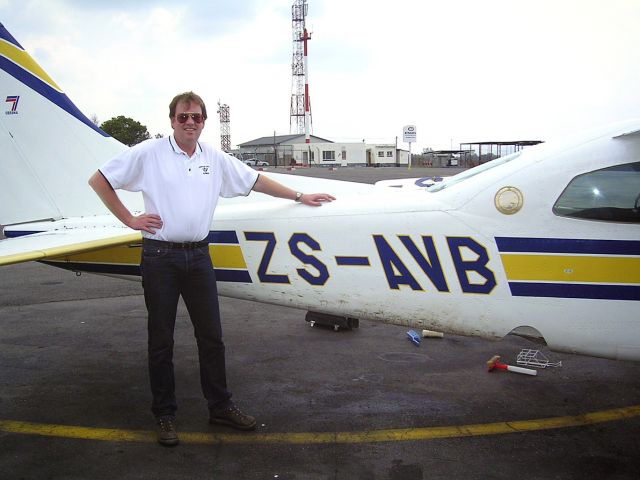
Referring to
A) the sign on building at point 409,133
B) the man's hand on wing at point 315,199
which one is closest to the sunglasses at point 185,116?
the man's hand on wing at point 315,199

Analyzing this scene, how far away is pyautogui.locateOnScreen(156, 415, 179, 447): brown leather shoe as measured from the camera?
3.38 meters

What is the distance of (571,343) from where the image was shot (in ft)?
10.2

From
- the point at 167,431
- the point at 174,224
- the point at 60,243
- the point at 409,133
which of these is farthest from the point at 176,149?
the point at 409,133

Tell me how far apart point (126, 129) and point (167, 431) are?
160 feet

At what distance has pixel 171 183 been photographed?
3.24 meters

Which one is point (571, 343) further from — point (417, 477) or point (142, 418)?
point (142, 418)

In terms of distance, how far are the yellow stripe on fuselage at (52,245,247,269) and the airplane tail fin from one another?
2.09 ft

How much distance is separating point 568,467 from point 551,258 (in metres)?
1.18

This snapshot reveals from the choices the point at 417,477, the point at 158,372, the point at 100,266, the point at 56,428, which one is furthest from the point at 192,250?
the point at 417,477

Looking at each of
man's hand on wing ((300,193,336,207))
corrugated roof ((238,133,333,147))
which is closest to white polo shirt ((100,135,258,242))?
man's hand on wing ((300,193,336,207))

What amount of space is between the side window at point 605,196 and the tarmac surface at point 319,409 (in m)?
1.42

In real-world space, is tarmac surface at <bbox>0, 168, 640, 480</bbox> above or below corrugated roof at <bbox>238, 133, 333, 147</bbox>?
below

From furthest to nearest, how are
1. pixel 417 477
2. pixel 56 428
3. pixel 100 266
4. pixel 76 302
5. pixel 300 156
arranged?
1. pixel 300 156
2. pixel 76 302
3. pixel 100 266
4. pixel 56 428
5. pixel 417 477

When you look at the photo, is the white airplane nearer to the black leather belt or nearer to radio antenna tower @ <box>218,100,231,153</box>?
the black leather belt
